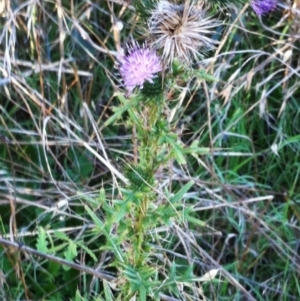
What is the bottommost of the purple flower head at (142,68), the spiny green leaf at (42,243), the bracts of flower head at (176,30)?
the spiny green leaf at (42,243)

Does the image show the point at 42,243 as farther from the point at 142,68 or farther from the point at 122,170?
the point at 142,68

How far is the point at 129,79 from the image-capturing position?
118cm

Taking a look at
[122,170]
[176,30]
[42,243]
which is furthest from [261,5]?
[42,243]

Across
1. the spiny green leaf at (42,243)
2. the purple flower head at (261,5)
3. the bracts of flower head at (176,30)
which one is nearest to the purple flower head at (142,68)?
the bracts of flower head at (176,30)

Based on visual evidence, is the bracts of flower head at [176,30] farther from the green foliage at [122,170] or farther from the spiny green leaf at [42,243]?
the spiny green leaf at [42,243]

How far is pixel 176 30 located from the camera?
3.75 ft

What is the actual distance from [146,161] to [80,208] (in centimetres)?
66

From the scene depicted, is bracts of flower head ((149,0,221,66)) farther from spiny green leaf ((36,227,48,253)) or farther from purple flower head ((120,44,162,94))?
spiny green leaf ((36,227,48,253))

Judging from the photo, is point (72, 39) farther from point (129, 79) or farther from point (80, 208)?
point (129, 79)

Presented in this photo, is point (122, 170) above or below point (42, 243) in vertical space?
above

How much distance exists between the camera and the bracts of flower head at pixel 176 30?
1130mm

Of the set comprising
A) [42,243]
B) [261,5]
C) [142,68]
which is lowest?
[42,243]

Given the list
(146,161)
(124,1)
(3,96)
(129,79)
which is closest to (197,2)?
(129,79)

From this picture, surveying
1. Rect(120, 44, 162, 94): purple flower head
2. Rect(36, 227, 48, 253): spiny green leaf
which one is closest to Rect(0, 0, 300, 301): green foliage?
Rect(36, 227, 48, 253): spiny green leaf
